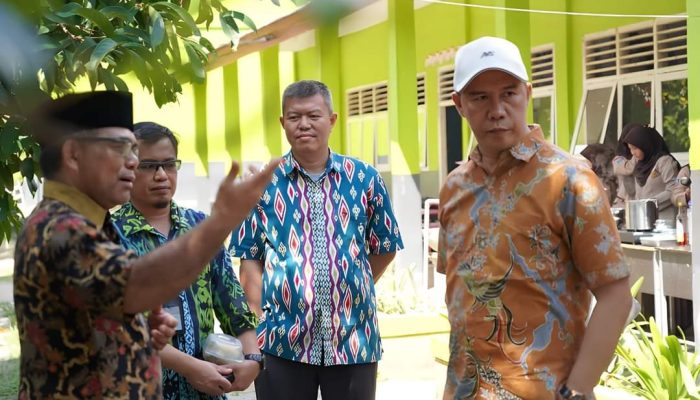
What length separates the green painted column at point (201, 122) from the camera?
938mm

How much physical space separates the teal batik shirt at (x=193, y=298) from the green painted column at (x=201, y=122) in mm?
2082

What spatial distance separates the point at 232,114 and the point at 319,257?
9.80 ft

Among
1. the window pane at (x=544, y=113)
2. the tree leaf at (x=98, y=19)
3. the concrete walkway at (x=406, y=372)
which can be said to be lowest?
the concrete walkway at (x=406, y=372)

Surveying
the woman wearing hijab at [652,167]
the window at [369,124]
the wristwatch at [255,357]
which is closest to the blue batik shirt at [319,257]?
the wristwatch at [255,357]

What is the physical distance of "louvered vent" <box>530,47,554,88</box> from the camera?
498 inches

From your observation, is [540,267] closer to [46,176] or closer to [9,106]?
[46,176]

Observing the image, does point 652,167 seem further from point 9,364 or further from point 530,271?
point 530,271

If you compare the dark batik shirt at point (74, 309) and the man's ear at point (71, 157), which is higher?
the man's ear at point (71, 157)

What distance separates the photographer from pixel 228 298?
3.29m

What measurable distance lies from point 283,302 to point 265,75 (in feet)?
9.75

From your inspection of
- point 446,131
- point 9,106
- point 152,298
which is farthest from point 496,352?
point 446,131

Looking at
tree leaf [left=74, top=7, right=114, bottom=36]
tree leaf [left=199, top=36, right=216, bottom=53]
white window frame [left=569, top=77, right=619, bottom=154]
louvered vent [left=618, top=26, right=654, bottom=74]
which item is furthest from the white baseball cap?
white window frame [left=569, top=77, right=619, bottom=154]

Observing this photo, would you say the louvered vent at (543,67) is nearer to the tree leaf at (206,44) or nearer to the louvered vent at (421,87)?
the louvered vent at (421,87)

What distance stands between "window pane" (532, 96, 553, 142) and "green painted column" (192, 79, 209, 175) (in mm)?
12046
